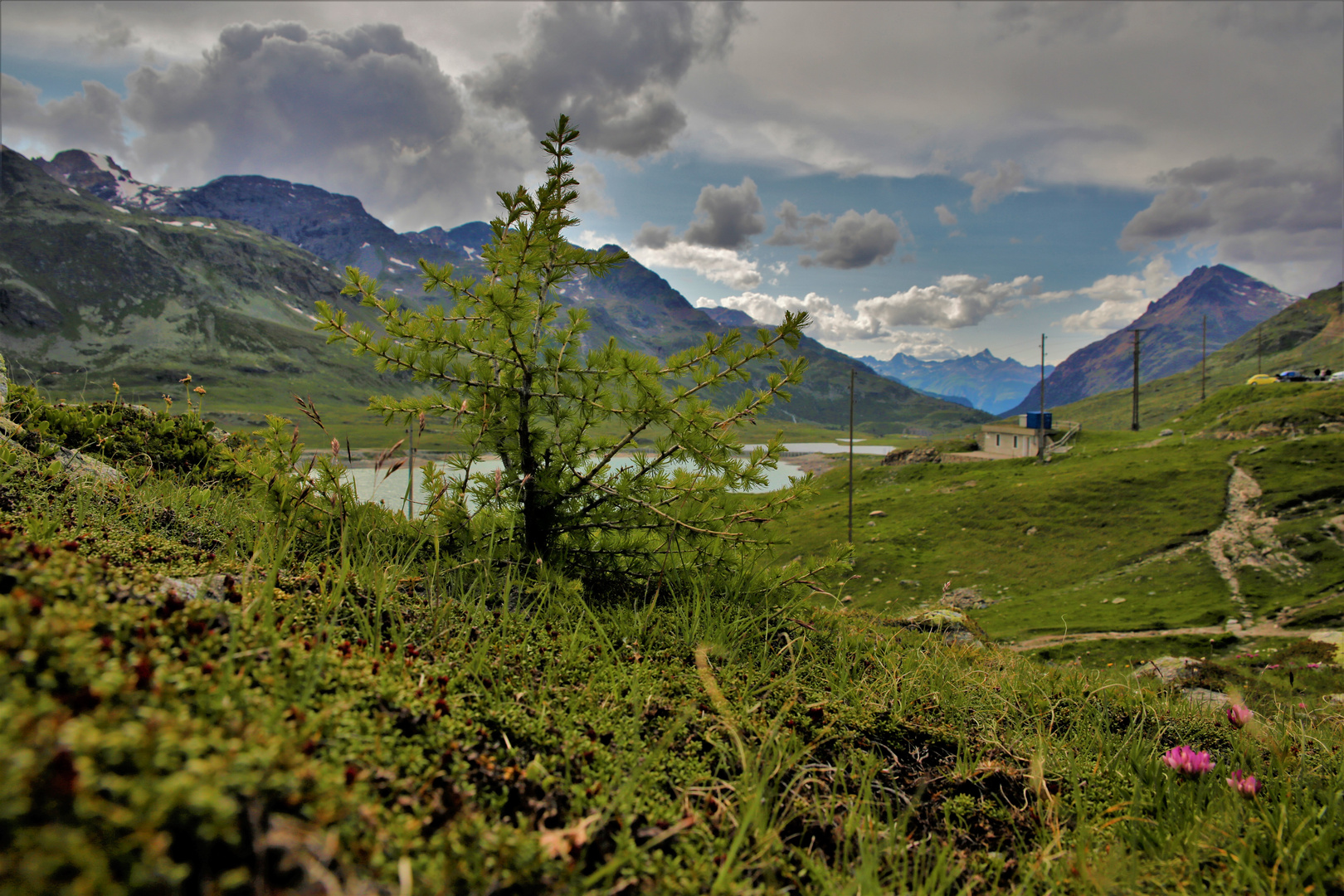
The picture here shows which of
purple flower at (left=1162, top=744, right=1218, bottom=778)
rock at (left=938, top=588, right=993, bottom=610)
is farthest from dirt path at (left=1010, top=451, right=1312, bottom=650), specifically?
purple flower at (left=1162, top=744, right=1218, bottom=778)

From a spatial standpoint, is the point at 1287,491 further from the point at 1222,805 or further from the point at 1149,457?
the point at 1222,805

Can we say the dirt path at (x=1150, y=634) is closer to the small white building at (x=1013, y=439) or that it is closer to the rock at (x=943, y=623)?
the rock at (x=943, y=623)

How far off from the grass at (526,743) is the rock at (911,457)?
3140 inches

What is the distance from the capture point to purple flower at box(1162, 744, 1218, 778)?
113 inches

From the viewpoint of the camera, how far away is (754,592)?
461 centimetres

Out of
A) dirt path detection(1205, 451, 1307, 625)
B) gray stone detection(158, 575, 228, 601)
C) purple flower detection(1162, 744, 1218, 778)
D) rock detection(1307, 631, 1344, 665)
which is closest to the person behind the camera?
gray stone detection(158, 575, 228, 601)

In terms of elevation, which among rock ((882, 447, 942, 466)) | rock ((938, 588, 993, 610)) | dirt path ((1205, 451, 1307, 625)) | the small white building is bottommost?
rock ((938, 588, 993, 610))

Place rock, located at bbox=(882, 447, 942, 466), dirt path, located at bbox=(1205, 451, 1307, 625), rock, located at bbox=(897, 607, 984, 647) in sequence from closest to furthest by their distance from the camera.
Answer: rock, located at bbox=(897, 607, 984, 647) → dirt path, located at bbox=(1205, 451, 1307, 625) → rock, located at bbox=(882, 447, 942, 466)

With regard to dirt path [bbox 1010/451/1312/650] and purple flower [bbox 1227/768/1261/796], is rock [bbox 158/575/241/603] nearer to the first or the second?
purple flower [bbox 1227/768/1261/796]

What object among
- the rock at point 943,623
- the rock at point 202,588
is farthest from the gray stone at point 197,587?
the rock at point 943,623

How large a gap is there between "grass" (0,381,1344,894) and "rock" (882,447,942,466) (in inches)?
3140

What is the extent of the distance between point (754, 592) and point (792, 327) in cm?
211

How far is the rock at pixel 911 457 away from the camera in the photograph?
78312 mm

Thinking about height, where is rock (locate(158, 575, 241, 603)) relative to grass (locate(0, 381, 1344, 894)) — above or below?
above
